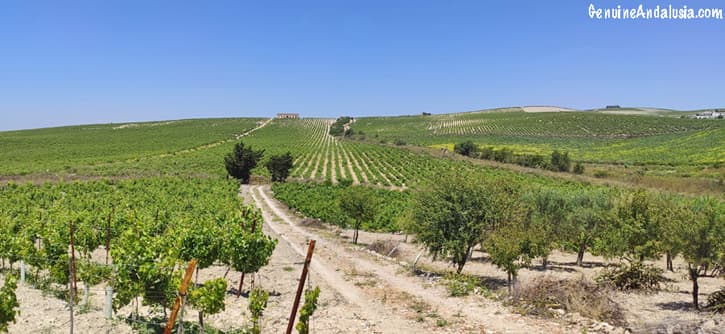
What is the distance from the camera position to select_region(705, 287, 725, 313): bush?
13984 millimetres

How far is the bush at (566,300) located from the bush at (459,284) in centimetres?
175

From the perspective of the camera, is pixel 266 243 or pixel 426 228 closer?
pixel 266 243

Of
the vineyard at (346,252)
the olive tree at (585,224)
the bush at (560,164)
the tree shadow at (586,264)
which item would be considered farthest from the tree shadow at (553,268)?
the bush at (560,164)

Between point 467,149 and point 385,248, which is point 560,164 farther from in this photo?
point 385,248

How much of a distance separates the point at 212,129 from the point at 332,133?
4151 centimetres

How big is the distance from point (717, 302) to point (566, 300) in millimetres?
4497

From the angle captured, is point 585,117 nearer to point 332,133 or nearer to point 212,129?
point 332,133

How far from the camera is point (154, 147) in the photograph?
116000 mm

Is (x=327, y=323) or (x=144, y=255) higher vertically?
(x=144, y=255)

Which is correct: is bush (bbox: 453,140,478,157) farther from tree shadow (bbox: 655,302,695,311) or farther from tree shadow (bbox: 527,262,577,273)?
tree shadow (bbox: 655,302,695,311)

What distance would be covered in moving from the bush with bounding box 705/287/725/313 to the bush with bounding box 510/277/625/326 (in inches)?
117

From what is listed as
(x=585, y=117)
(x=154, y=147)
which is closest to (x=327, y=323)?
(x=154, y=147)

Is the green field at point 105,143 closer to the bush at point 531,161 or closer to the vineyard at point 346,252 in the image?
the vineyard at point 346,252

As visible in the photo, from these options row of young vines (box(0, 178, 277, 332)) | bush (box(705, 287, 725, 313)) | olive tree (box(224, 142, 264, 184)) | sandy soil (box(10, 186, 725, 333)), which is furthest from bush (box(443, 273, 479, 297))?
olive tree (box(224, 142, 264, 184))
